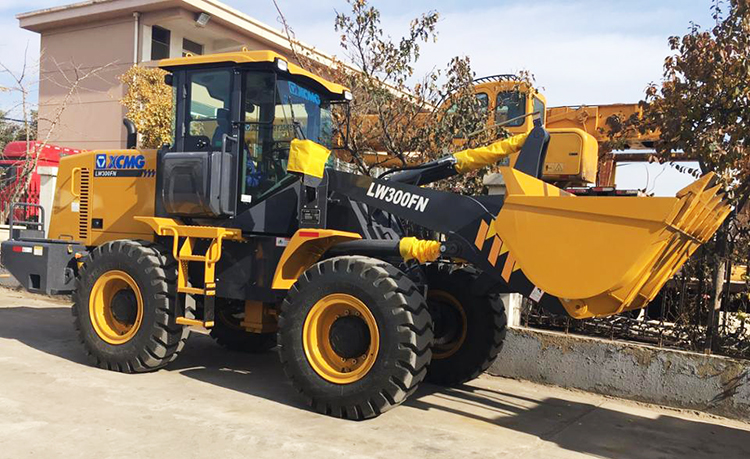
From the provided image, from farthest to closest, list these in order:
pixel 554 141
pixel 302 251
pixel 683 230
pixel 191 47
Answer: pixel 191 47 → pixel 554 141 → pixel 302 251 → pixel 683 230

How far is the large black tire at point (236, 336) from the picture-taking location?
7.31m

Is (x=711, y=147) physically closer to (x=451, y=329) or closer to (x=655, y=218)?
(x=655, y=218)

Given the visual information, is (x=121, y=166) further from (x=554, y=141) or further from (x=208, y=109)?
(x=554, y=141)

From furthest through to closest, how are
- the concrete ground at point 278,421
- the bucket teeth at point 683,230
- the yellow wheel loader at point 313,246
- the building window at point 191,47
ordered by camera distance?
the building window at point 191,47 < the yellow wheel loader at point 313,246 < the concrete ground at point 278,421 < the bucket teeth at point 683,230

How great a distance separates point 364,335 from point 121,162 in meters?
Result: 3.52

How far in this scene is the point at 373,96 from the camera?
887cm

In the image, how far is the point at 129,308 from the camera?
20.4 ft

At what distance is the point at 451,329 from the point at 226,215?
245 centimetres

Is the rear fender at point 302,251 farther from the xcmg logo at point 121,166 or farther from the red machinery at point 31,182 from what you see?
the red machinery at point 31,182

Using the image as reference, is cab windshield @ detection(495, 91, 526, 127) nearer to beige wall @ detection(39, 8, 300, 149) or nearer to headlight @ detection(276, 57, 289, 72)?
headlight @ detection(276, 57, 289, 72)

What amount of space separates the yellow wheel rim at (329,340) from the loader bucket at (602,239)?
1.31m

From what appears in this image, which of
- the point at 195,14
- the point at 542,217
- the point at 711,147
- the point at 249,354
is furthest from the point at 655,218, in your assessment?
the point at 195,14

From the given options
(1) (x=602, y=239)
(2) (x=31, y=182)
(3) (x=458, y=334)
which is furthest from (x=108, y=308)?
(2) (x=31, y=182)

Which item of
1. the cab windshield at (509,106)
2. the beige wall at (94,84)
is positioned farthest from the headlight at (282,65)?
the beige wall at (94,84)
